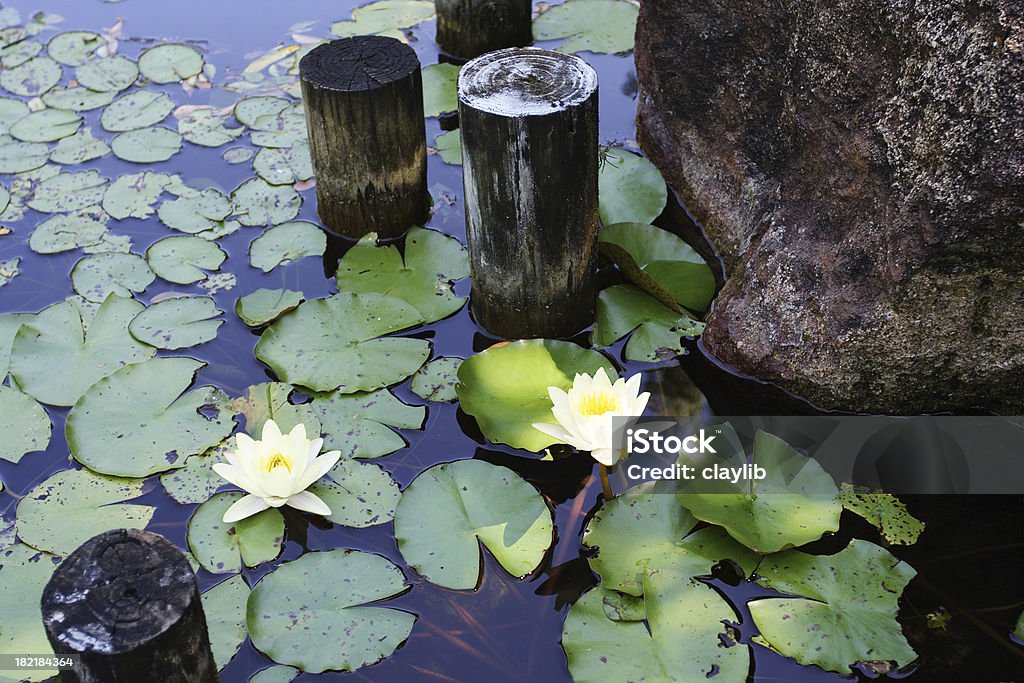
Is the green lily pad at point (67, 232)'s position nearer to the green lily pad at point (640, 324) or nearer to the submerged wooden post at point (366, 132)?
the submerged wooden post at point (366, 132)

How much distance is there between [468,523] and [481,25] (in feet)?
7.89

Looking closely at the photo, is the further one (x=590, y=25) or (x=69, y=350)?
(x=590, y=25)

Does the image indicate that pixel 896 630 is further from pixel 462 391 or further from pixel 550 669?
pixel 462 391

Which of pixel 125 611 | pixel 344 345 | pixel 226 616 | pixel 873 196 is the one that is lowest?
pixel 226 616

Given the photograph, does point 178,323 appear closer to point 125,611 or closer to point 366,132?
point 366,132

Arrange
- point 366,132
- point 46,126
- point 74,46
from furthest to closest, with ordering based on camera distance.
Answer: point 74,46, point 46,126, point 366,132

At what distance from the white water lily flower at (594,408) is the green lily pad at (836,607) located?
0.43 m

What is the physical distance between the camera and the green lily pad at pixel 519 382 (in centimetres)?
231

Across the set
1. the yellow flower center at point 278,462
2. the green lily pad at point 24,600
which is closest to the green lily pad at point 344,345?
the yellow flower center at point 278,462

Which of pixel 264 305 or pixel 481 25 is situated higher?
pixel 481 25

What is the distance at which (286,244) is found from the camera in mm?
2969

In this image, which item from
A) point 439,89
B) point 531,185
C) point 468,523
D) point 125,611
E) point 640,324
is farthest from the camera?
point 439,89

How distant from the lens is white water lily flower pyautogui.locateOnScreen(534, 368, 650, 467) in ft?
6.80

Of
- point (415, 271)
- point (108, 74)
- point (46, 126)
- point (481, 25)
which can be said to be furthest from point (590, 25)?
point (46, 126)
